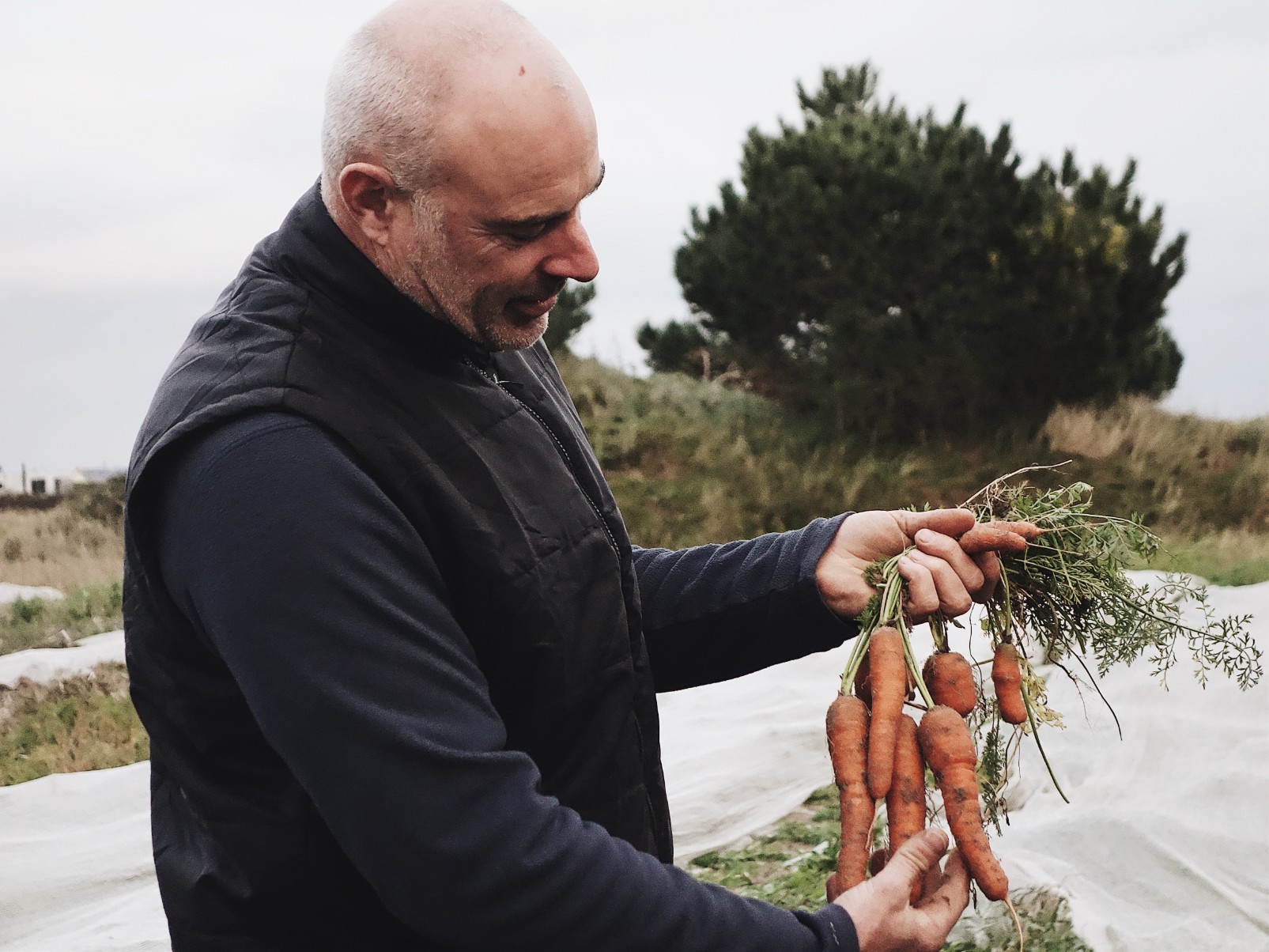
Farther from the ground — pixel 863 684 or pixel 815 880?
pixel 863 684

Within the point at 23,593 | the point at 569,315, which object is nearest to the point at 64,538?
the point at 23,593

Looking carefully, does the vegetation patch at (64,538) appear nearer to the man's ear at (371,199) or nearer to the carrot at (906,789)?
the carrot at (906,789)

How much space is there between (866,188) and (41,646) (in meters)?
7.45

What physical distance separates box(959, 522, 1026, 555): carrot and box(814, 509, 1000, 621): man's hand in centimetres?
2

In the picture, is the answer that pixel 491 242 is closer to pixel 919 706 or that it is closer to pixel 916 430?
pixel 919 706

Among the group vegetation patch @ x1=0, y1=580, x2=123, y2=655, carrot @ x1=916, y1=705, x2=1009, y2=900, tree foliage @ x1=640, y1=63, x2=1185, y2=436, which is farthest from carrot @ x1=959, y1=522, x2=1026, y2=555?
tree foliage @ x1=640, y1=63, x2=1185, y2=436

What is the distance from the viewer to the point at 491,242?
140 centimetres

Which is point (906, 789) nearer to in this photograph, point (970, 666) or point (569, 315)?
point (970, 666)

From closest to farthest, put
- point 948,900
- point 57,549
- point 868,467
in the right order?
1. point 948,900
2. point 57,549
3. point 868,467

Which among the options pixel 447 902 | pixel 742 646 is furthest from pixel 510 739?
pixel 742 646

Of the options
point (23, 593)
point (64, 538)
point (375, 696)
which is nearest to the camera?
point (375, 696)

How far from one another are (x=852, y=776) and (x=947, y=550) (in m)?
0.42

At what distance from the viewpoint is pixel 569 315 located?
13203 mm

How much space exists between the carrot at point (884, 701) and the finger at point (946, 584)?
104 millimetres
